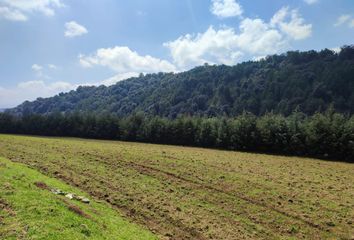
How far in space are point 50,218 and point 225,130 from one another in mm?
49402

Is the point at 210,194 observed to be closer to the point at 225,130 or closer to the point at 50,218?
the point at 50,218

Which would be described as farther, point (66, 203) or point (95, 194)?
point (95, 194)

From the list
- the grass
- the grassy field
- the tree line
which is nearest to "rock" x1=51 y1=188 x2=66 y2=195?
the grass

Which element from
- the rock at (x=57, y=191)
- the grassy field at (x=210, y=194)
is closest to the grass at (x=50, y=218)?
the rock at (x=57, y=191)

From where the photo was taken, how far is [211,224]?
16969 mm

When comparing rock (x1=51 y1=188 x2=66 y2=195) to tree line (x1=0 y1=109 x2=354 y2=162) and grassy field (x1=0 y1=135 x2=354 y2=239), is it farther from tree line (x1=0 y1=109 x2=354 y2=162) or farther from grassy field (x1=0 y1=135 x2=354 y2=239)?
tree line (x1=0 y1=109 x2=354 y2=162)

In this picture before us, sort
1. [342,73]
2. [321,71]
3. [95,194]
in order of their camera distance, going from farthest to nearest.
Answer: [321,71], [342,73], [95,194]

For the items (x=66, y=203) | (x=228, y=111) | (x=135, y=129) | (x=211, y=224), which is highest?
(x=228, y=111)

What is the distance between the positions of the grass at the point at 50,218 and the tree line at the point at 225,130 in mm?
40218

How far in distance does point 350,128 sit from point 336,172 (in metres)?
16.2

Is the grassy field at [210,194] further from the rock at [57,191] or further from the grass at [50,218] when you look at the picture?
the rock at [57,191]

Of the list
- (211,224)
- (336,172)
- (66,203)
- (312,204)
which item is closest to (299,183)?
(312,204)

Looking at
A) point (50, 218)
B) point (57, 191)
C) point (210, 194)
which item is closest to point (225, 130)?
point (210, 194)

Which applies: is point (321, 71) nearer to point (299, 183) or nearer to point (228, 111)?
point (228, 111)
